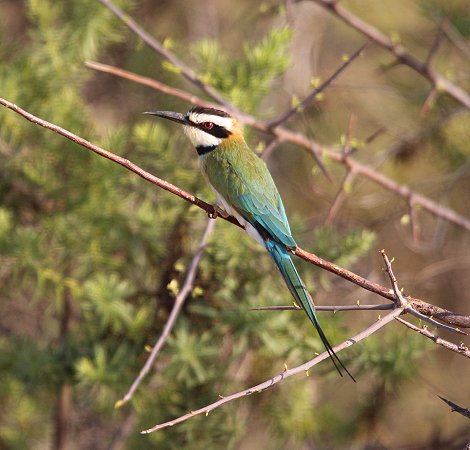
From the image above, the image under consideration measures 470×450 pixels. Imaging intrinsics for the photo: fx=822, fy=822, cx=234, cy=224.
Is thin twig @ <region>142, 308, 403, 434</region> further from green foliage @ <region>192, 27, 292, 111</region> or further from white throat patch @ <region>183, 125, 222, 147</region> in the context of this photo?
green foliage @ <region>192, 27, 292, 111</region>

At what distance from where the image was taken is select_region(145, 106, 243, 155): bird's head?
3102mm

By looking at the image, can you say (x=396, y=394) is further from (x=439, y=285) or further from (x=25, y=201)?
(x=25, y=201)

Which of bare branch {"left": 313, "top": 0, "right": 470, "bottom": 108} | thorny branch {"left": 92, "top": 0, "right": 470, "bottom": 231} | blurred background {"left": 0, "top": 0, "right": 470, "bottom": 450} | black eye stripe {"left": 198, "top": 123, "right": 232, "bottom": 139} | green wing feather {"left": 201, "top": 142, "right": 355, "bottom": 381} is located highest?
bare branch {"left": 313, "top": 0, "right": 470, "bottom": 108}

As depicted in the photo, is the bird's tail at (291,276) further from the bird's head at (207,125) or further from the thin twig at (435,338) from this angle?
the bird's head at (207,125)

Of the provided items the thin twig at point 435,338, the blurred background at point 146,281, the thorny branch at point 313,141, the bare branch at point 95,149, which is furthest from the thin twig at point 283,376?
the thorny branch at point 313,141

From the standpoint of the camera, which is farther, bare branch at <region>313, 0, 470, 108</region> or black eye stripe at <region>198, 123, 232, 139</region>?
bare branch at <region>313, 0, 470, 108</region>

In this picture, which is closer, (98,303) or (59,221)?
(98,303)

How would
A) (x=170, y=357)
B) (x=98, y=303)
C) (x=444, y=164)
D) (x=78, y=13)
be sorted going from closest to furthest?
1. (x=98, y=303)
2. (x=170, y=357)
3. (x=78, y=13)
4. (x=444, y=164)

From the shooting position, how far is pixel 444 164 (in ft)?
14.6

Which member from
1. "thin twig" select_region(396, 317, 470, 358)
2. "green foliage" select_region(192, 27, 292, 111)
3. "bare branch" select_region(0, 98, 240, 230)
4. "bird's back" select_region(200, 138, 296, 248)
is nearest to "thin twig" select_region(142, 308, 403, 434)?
"thin twig" select_region(396, 317, 470, 358)

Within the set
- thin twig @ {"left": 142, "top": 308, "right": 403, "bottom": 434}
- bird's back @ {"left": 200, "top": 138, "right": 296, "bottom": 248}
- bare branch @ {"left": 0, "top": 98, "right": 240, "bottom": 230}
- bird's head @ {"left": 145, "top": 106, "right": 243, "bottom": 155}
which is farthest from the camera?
bird's head @ {"left": 145, "top": 106, "right": 243, "bottom": 155}

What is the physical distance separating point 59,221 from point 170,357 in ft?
2.34

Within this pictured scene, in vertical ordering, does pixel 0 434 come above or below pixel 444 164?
below

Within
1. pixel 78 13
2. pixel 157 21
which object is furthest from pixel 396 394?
pixel 157 21
